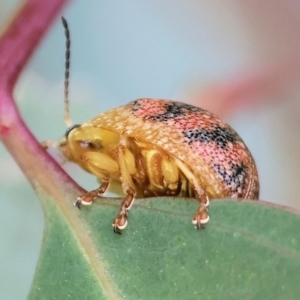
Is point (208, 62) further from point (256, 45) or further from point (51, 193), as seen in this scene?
point (51, 193)

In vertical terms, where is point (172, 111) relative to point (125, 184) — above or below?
above

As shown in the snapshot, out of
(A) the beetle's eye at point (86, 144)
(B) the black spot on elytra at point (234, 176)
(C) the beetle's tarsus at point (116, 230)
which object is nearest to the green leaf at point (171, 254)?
(C) the beetle's tarsus at point (116, 230)

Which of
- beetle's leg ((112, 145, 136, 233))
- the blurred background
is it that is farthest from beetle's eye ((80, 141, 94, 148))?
the blurred background

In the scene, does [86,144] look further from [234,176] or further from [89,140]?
[234,176]

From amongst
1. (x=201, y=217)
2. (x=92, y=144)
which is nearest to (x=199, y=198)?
(x=201, y=217)

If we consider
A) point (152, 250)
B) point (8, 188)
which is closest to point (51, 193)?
point (152, 250)

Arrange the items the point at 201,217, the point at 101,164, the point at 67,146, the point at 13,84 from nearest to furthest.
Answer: the point at 201,217 → the point at 13,84 → the point at 101,164 → the point at 67,146

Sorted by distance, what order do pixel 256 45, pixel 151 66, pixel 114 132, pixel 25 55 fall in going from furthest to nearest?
pixel 256 45
pixel 151 66
pixel 114 132
pixel 25 55
